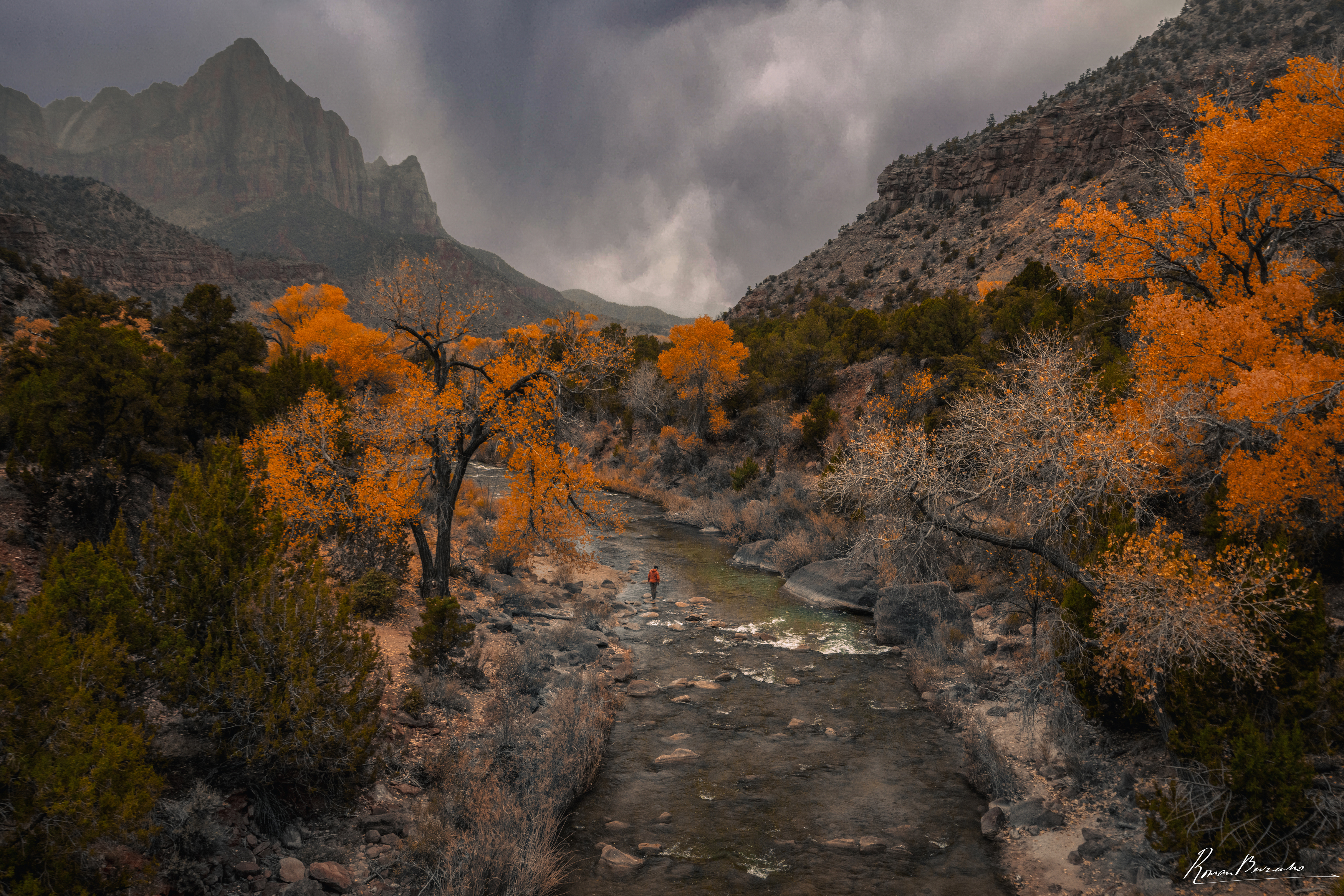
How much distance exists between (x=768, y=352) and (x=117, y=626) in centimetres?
3624

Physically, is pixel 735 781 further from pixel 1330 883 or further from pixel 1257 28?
pixel 1257 28

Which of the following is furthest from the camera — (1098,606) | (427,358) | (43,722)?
(427,358)

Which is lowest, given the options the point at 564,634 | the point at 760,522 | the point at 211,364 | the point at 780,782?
the point at 780,782

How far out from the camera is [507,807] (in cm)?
679

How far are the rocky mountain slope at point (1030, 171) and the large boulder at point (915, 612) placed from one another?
34.5m

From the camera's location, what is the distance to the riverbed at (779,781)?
22.8ft

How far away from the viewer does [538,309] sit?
351 ft

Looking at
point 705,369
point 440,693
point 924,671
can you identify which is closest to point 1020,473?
point 924,671

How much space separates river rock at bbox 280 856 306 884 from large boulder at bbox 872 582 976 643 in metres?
12.6

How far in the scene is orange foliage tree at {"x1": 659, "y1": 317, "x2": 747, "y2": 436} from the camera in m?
38.5

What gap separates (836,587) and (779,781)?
9.49 metres

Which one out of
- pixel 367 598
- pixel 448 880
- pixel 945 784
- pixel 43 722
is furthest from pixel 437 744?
pixel 945 784
